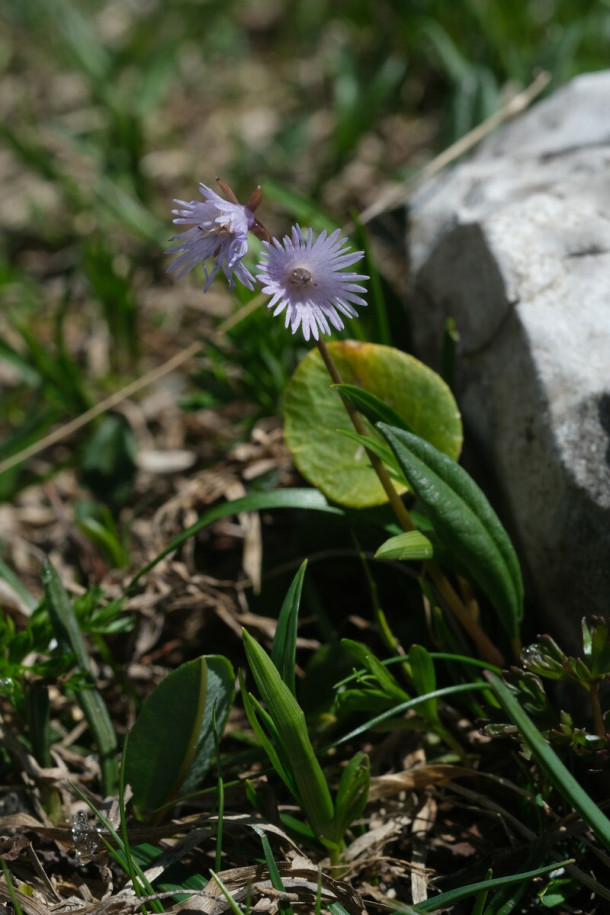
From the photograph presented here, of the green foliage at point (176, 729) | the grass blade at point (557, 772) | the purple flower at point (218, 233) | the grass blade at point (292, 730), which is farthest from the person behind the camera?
the green foliage at point (176, 729)

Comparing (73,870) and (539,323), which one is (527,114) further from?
(73,870)

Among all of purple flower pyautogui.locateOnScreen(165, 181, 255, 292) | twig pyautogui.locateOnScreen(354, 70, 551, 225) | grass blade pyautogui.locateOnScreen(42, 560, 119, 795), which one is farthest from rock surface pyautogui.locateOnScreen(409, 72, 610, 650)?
grass blade pyautogui.locateOnScreen(42, 560, 119, 795)

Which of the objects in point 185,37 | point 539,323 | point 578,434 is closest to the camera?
point 578,434

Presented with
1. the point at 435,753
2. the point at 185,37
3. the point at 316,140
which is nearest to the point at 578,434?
the point at 435,753

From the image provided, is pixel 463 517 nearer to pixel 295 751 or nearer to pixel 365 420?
pixel 365 420

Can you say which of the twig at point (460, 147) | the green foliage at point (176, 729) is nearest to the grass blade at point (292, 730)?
the green foliage at point (176, 729)

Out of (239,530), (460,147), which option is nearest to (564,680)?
(239,530)

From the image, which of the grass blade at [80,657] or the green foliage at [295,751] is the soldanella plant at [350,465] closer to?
the green foliage at [295,751]

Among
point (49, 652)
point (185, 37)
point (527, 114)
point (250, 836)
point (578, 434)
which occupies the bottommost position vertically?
point (250, 836)
